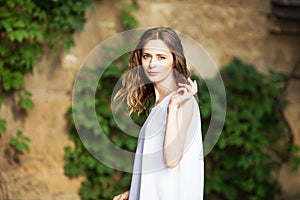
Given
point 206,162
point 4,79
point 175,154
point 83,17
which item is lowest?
point 175,154

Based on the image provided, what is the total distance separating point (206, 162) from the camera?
5.42m

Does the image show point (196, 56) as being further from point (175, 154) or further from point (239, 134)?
point (239, 134)

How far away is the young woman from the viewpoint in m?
2.26

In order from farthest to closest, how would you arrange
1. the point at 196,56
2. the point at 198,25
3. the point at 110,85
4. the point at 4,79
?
the point at 198,25
the point at 110,85
the point at 4,79
the point at 196,56

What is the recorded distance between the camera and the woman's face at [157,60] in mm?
2326

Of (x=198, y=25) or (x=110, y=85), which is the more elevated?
(x=198, y=25)

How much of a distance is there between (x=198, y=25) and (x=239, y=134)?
3.26 ft

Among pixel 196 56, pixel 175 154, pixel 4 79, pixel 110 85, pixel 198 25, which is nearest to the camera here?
pixel 175 154

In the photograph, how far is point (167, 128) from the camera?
2.23 m

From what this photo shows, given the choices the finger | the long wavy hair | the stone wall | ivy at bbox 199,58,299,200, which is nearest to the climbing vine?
ivy at bbox 199,58,299,200

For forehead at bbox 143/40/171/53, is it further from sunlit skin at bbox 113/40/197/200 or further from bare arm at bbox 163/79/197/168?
bare arm at bbox 163/79/197/168

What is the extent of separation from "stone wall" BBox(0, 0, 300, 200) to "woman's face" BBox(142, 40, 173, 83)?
109 inches

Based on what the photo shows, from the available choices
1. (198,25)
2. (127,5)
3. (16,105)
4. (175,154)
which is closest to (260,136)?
(198,25)

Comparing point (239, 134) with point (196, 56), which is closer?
point (196, 56)
